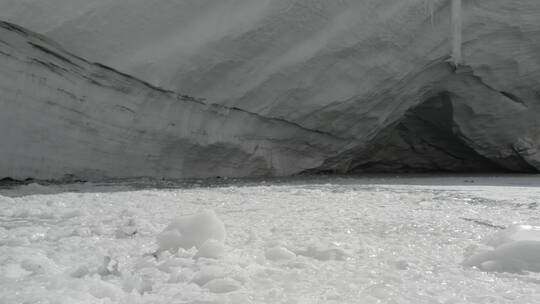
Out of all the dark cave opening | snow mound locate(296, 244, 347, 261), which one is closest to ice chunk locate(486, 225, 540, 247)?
snow mound locate(296, 244, 347, 261)

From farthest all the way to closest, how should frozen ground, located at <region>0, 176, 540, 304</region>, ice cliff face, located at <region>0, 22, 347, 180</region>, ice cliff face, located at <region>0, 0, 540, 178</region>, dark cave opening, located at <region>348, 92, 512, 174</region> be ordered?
1. dark cave opening, located at <region>348, 92, 512, 174</region>
2. ice cliff face, located at <region>0, 0, 540, 178</region>
3. ice cliff face, located at <region>0, 22, 347, 180</region>
4. frozen ground, located at <region>0, 176, 540, 304</region>

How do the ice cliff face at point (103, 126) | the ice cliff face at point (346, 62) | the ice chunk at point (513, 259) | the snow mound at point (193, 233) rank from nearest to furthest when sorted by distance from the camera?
the ice chunk at point (513, 259)
the snow mound at point (193, 233)
the ice cliff face at point (103, 126)
the ice cliff face at point (346, 62)

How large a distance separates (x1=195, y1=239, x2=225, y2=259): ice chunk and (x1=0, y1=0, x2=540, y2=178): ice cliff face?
213 cm

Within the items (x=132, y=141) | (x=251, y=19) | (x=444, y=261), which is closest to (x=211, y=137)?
(x=132, y=141)

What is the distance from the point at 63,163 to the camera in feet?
8.89

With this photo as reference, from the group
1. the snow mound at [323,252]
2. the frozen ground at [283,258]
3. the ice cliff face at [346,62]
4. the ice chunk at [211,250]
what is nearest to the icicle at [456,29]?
the ice cliff face at [346,62]

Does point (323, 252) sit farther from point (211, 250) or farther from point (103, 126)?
point (103, 126)

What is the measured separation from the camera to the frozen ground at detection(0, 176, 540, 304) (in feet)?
2.32

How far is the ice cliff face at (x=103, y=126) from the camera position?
103 inches

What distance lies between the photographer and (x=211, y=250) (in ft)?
2.91

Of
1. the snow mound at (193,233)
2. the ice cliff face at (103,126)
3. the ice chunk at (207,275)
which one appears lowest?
the ice chunk at (207,275)

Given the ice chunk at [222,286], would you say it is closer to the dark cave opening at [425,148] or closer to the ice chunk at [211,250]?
the ice chunk at [211,250]

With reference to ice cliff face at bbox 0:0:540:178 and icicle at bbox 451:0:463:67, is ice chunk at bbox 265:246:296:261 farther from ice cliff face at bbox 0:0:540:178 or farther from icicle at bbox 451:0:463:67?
icicle at bbox 451:0:463:67

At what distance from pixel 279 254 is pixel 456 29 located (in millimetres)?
3104
